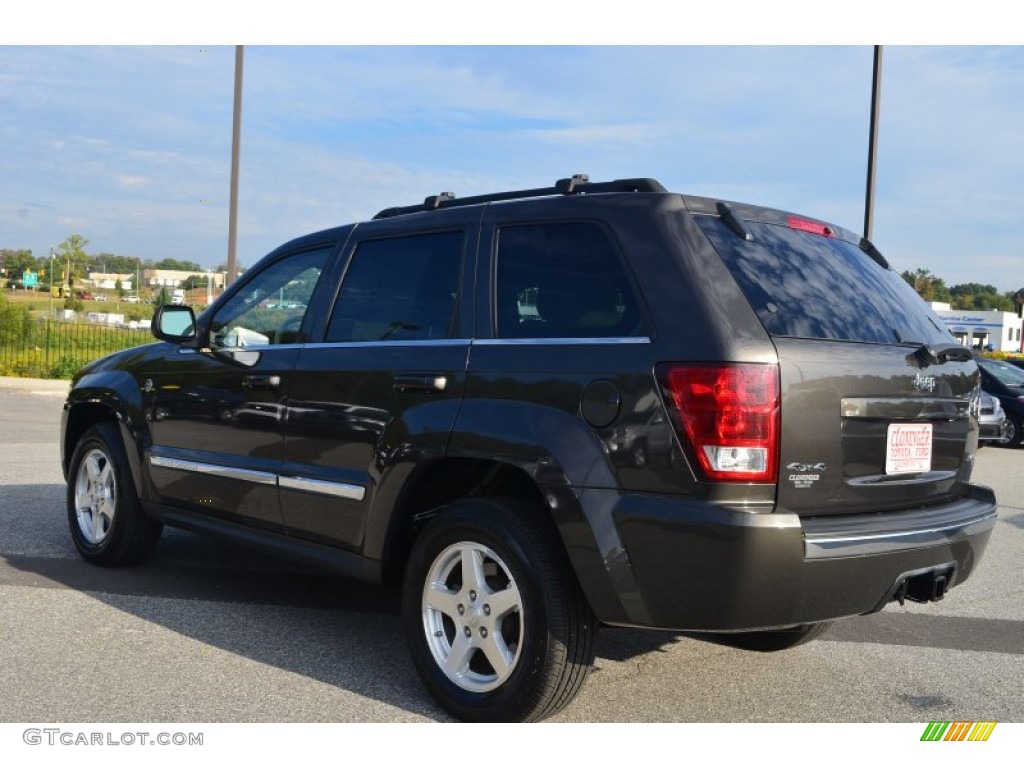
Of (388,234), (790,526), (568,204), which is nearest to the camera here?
(790,526)

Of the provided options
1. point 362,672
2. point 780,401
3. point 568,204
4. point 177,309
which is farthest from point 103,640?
point 780,401

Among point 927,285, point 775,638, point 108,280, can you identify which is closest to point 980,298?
point 927,285

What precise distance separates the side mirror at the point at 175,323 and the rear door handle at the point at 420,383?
1.79 metres

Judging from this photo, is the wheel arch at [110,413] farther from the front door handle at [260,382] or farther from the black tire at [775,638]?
the black tire at [775,638]

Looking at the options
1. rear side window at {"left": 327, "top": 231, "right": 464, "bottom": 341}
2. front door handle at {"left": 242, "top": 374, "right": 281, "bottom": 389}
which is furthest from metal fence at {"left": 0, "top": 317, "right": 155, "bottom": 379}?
rear side window at {"left": 327, "top": 231, "right": 464, "bottom": 341}

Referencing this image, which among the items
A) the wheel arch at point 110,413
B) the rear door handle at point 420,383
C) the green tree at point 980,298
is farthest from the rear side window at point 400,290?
the green tree at point 980,298

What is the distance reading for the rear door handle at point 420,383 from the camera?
13.3 ft

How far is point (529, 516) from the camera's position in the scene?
149 inches

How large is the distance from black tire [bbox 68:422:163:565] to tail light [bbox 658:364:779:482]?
12.1 feet

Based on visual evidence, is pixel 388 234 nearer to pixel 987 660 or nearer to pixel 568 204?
pixel 568 204

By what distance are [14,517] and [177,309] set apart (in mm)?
2856

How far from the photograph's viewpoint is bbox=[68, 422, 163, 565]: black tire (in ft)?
19.4
